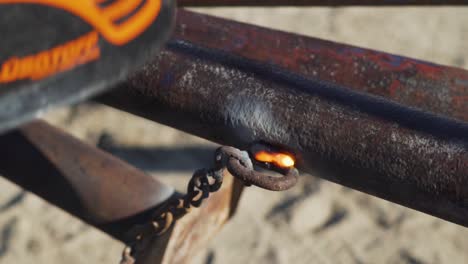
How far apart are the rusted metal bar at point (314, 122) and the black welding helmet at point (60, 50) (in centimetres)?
14

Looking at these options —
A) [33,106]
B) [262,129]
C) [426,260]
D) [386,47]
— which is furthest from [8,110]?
[386,47]

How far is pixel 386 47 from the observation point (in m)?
3.34

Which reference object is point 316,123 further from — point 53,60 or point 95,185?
point 95,185

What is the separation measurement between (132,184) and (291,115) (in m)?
0.69

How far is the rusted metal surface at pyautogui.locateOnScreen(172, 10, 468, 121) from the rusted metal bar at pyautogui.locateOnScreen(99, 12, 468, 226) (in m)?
0.20

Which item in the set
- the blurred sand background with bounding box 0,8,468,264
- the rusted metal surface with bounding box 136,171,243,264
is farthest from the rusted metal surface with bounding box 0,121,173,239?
the blurred sand background with bounding box 0,8,468,264

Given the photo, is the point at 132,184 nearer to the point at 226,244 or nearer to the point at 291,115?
the point at 291,115

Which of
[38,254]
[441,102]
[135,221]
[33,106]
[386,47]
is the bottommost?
[38,254]

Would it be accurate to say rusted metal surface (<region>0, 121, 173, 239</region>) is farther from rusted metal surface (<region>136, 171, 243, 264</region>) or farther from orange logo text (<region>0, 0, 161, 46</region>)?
orange logo text (<region>0, 0, 161, 46</region>)

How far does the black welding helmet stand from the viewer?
704mm

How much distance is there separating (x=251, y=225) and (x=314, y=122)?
1671mm

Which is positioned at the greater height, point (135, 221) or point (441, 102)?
point (441, 102)

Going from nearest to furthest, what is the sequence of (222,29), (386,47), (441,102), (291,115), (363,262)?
1. (291,115)
2. (441,102)
3. (222,29)
4. (363,262)
5. (386,47)

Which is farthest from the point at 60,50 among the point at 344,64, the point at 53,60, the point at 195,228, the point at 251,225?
the point at 251,225
